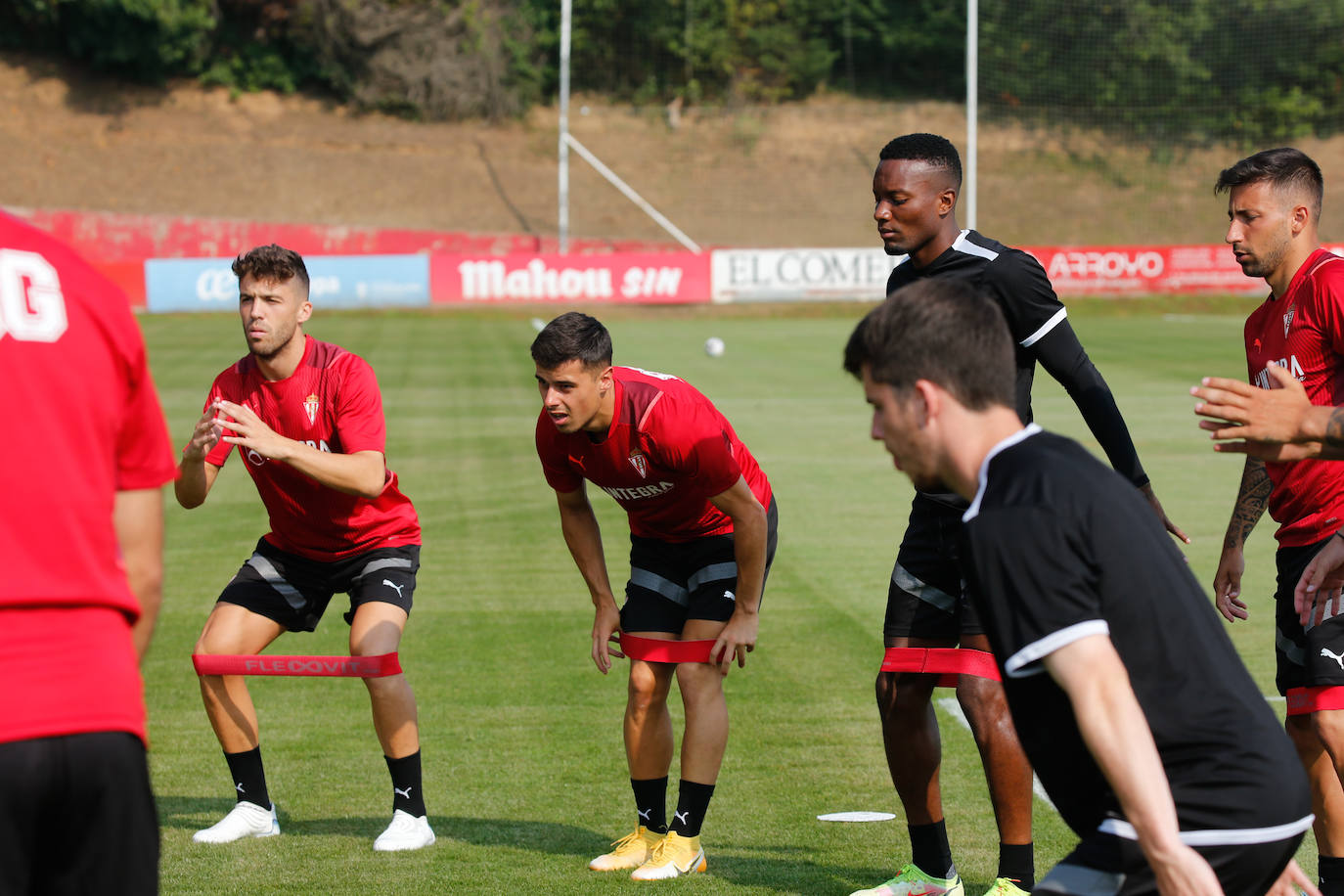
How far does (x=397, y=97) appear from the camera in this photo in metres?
56.2

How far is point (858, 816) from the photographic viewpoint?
19.0ft

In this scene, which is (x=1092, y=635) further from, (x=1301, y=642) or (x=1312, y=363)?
(x=1312, y=363)

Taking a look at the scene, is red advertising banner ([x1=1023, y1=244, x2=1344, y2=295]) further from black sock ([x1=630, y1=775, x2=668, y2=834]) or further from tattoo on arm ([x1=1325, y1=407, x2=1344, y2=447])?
tattoo on arm ([x1=1325, y1=407, x2=1344, y2=447])

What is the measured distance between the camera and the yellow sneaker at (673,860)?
5227 mm

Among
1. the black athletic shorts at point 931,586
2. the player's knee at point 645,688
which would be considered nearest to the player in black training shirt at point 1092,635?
the black athletic shorts at point 931,586

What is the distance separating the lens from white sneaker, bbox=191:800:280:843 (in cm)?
557

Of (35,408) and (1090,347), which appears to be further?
(1090,347)

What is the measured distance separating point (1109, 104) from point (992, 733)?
48912 millimetres

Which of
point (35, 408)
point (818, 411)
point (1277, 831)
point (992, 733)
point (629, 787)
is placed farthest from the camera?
point (818, 411)

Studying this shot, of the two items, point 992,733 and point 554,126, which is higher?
point 554,126

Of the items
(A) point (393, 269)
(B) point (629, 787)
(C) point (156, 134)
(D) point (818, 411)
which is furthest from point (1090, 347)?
(C) point (156, 134)

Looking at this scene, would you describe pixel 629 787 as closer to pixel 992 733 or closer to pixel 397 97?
pixel 992 733

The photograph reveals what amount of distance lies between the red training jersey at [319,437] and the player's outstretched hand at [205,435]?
0.28m

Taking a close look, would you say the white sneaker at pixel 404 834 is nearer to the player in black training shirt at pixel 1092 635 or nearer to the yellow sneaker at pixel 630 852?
the yellow sneaker at pixel 630 852
